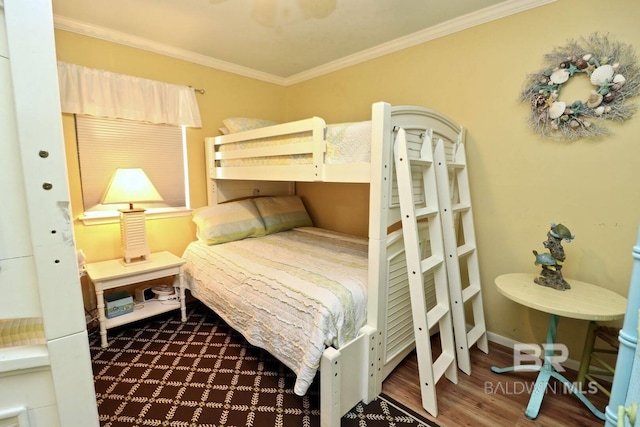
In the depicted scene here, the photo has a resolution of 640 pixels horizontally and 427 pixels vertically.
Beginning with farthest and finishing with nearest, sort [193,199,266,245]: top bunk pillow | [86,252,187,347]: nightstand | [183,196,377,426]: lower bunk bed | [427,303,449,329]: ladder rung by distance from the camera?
[193,199,266,245]: top bunk pillow
[86,252,187,347]: nightstand
[427,303,449,329]: ladder rung
[183,196,377,426]: lower bunk bed

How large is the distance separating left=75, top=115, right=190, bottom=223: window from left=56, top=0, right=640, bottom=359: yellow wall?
9cm

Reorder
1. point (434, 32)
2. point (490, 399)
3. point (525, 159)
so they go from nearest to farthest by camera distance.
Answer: point (490, 399), point (525, 159), point (434, 32)

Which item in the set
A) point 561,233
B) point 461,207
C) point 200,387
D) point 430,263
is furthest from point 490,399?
point 200,387

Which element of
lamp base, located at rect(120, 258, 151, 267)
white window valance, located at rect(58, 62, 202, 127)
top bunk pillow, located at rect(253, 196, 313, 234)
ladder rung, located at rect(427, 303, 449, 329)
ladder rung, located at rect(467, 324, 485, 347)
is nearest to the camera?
ladder rung, located at rect(427, 303, 449, 329)

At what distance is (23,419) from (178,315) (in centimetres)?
229

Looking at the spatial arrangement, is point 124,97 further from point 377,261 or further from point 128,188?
point 377,261

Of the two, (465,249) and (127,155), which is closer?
(465,249)

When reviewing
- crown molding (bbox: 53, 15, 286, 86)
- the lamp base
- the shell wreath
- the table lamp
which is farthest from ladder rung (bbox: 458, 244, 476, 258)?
crown molding (bbox: 53, 15, 286, 86)

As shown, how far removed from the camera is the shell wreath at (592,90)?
1662 mm

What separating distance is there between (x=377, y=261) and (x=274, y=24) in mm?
1944

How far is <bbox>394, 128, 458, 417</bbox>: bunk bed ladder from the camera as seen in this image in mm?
1563

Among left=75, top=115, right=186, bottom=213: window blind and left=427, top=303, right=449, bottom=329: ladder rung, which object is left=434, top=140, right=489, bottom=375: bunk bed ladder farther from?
left=75, top=115, right=186, bottom=213: window blind

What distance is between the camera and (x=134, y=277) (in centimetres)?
227

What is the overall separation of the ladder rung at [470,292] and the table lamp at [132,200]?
2.39m
